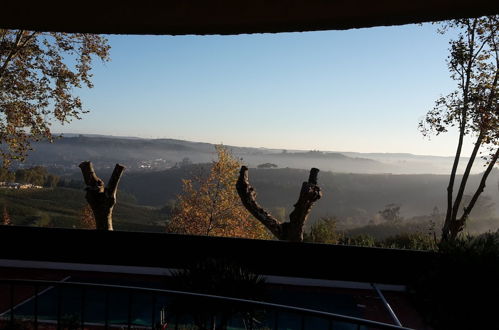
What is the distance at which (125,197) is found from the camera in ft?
268

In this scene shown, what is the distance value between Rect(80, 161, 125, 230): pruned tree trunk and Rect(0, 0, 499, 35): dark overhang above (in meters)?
8.11

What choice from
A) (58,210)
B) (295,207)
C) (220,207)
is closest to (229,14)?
(295,207)

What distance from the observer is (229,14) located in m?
3.54

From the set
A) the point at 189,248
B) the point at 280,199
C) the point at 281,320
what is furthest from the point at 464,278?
the point at 280,199

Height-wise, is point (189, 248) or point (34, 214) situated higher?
point (189, 248)

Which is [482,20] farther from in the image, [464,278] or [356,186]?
[356,186]

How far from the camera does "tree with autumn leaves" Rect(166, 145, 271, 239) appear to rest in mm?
26969

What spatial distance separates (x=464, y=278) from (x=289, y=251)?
140 inches

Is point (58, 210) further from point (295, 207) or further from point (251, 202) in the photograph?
point (295, 207)

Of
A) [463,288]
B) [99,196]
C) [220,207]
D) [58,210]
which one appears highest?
[99,196]

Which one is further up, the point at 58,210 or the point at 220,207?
the point at 220,207

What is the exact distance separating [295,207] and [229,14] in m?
8.55

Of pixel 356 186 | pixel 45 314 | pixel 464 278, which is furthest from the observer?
pixel 356 186

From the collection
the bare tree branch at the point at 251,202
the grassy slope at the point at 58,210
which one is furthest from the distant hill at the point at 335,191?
the bare tree branch at the point at 251,202
